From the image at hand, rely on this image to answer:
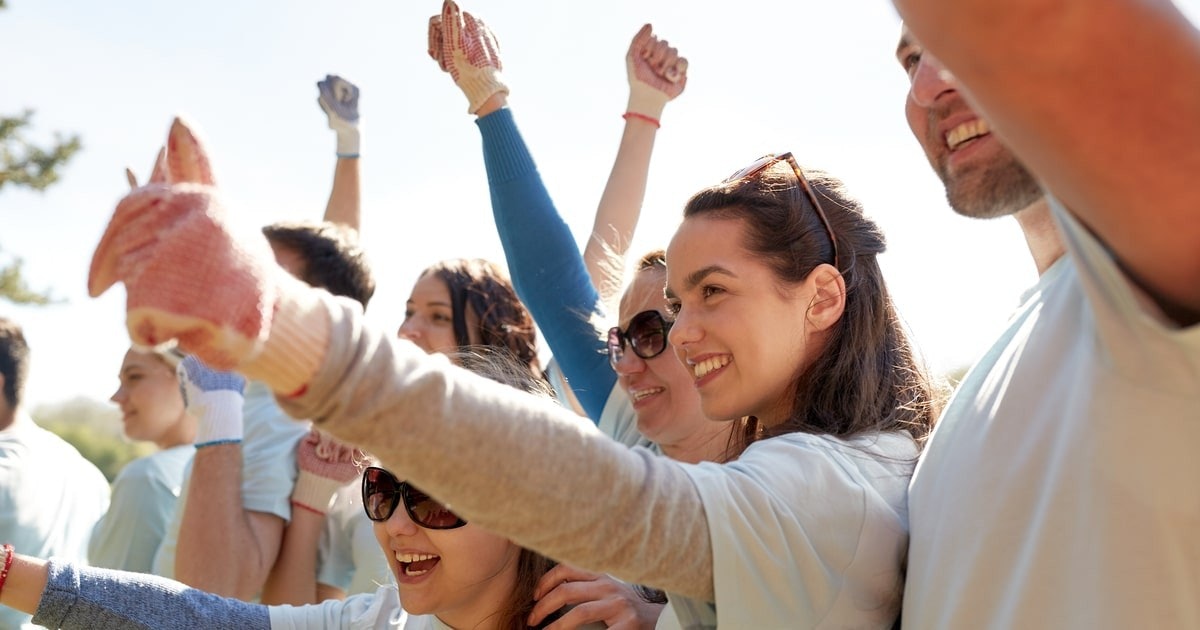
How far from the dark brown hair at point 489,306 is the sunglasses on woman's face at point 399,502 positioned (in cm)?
107

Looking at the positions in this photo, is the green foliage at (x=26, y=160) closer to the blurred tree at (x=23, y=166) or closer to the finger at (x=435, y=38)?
the blurred tree at (x=23, y=166)

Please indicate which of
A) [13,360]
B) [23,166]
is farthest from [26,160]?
[13,360]

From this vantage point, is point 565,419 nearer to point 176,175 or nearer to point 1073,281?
point 176,175

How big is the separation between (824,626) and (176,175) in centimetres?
98

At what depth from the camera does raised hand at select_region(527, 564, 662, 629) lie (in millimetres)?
2119

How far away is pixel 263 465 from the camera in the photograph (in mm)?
3744

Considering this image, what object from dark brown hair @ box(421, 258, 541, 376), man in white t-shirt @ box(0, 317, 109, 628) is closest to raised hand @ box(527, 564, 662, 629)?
dark brown hair @ box(421, 258, 541, 376)

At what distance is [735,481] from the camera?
1.51 meters

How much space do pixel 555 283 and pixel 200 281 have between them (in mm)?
2095

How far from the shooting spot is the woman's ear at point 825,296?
2113 millimetres

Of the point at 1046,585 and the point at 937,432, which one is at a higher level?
the point at 937,432

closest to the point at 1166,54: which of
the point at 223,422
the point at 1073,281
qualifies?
the point at 1073,281

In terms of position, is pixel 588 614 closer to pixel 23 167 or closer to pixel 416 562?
pixel 416 562

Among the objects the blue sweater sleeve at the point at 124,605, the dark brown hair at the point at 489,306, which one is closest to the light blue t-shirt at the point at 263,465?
the dark brown hair at the point at 489,306
